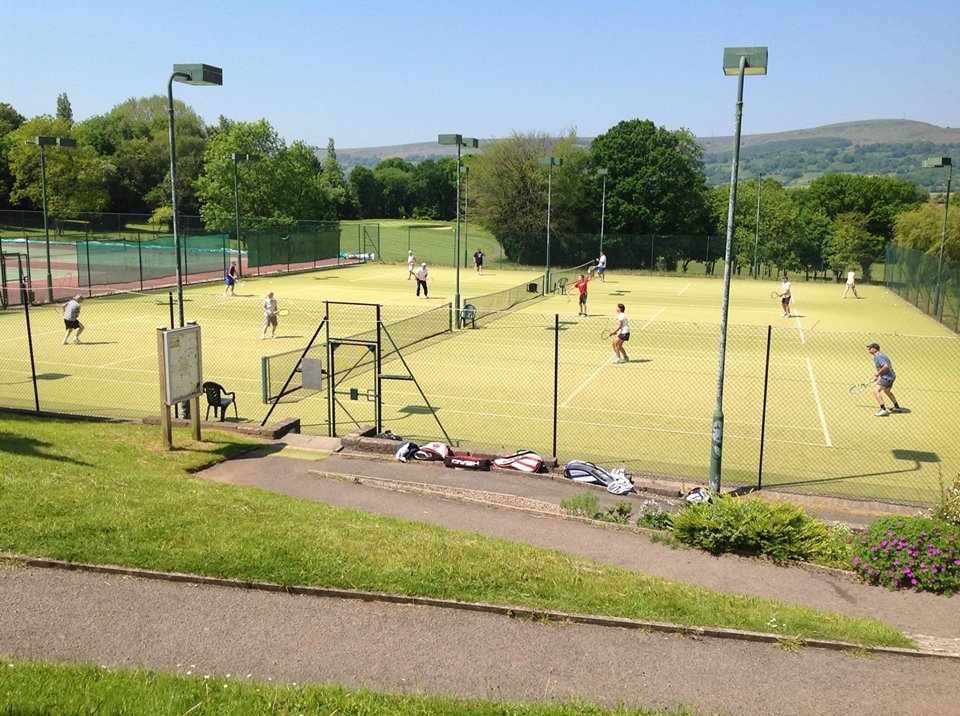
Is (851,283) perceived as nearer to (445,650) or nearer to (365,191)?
(445,650)

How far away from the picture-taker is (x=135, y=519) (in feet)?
30.9

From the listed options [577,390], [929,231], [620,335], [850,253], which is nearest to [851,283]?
[929,231]

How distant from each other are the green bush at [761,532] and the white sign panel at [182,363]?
26.5 ft

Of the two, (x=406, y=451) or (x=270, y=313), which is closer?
(x=406, y=451)

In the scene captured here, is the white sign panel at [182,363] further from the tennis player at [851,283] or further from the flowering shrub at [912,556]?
the tennis player at [851,283]

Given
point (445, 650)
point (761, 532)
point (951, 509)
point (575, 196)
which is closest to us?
point (445, 650)

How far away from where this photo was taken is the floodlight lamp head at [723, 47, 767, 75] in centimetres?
1263

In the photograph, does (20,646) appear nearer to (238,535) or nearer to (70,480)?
(238,535)

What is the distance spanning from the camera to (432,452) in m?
14.7

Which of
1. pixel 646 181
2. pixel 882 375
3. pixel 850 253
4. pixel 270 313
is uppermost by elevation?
pixel 646 181

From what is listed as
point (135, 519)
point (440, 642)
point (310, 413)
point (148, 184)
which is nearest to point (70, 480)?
point (135, 519)

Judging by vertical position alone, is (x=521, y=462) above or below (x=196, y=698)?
below

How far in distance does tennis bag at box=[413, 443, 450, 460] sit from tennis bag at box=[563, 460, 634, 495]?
1987mm

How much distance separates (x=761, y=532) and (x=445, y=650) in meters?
4.68
